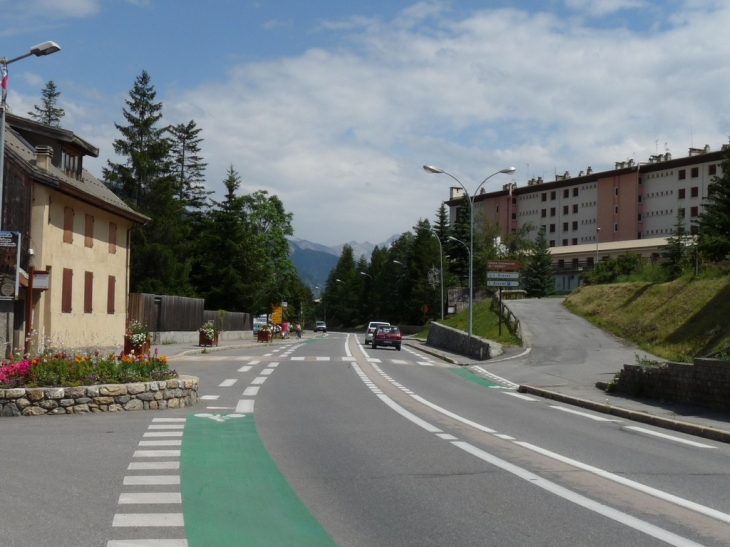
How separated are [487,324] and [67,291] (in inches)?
998

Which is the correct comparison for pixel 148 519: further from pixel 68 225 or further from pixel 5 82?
pixel 68 225

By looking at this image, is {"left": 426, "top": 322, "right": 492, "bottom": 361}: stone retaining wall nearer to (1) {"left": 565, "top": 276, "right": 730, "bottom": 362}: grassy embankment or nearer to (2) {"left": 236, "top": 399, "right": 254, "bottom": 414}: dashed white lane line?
(1) {"left": 565, "top": 276, "right": 730, "bottom": 362}: grassy embankment

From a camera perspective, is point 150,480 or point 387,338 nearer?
point 150,480

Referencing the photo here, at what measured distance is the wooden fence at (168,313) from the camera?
1769 inches

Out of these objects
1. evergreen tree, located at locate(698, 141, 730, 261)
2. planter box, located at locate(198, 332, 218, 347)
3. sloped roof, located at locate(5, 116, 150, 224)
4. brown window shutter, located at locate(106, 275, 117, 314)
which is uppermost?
evergreen tree, located at locate(698, 141, 730, 261)

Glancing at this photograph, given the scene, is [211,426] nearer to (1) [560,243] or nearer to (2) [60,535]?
(2) [60,535]

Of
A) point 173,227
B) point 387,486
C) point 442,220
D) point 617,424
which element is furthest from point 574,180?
point 387,486

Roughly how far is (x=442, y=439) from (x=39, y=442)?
18.1 ft

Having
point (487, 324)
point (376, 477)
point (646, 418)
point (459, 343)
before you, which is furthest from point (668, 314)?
point (376, 477)

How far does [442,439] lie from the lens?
37.9 ft

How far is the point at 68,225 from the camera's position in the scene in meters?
34.5

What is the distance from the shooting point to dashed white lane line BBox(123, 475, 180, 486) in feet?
26.9

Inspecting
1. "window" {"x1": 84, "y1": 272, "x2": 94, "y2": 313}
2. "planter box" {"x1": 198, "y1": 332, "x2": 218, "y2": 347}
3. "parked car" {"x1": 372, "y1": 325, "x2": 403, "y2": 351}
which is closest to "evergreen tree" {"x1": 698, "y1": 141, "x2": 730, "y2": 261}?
"parked car" {"x1": 372, "y1": 325, "x2": 403, "y2": 351}

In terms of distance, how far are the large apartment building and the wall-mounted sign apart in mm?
69775
